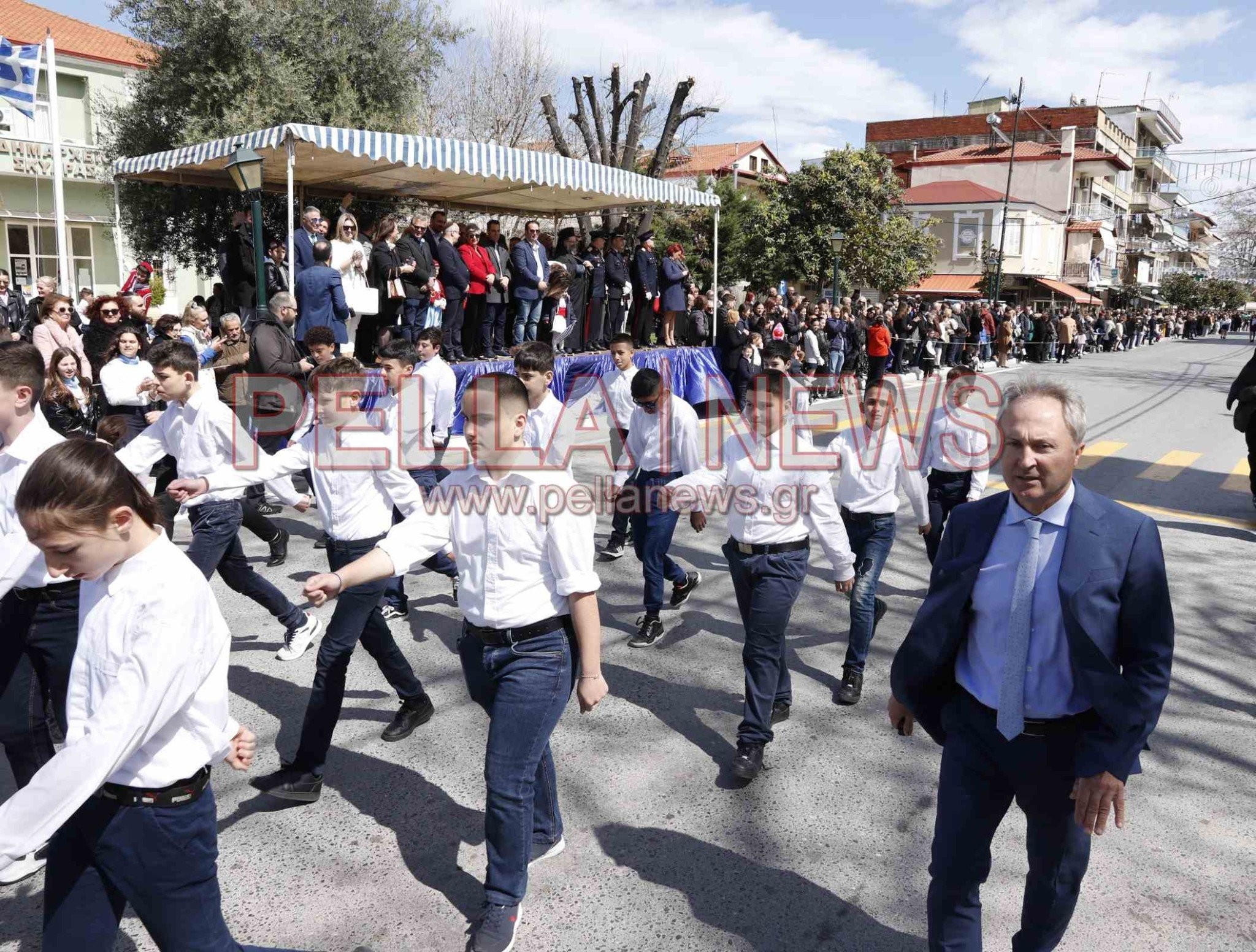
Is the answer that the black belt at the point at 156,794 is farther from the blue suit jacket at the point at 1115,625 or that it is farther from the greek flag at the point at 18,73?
Result: the greek flag at the point at 18,73

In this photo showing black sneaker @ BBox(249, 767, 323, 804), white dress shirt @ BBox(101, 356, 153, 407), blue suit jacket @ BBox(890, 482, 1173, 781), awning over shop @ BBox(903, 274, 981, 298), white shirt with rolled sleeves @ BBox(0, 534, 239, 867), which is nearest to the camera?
white shirt with rolled sleeves @ BBox(0, 534, 239, 867)

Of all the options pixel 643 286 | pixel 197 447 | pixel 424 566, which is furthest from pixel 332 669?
pixel 643 286

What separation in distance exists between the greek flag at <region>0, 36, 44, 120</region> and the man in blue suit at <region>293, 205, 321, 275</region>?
5190mm

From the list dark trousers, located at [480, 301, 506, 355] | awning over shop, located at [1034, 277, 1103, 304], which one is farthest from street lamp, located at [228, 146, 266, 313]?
awning over shop, located at [1034, 277, 1103, 304]

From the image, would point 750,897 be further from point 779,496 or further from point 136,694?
point 136,694

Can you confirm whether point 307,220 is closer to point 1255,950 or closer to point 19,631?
point 19,631

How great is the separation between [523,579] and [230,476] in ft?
7.80

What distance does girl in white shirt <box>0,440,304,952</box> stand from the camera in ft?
6.61

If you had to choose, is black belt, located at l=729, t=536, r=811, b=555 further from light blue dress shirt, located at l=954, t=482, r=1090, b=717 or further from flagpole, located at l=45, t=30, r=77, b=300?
flagpole, located at l=45, t=30, r=77, b=300

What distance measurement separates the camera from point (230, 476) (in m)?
4.70

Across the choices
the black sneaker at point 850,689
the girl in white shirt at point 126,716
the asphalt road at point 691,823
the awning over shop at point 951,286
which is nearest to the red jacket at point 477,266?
the asphalt road at point 691,823

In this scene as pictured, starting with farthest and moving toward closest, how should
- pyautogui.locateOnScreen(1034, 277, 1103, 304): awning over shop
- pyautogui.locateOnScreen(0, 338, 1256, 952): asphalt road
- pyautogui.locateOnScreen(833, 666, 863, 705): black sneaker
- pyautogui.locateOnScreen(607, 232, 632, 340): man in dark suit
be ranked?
pyautogui.locateOnScreen(1034, 277, 1103, 304): awning over shop < pyautogui.locateOnScreen(607, 232, 632, 340): man in dark suit < pyautogui.locateOnScreen(833, 666, 863, 705): black sneaker < pyautogui.locateOnScreen(0, 338, 1256, 952): asphalt road

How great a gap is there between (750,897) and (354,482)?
8.13ft

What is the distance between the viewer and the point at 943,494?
6.28 m
